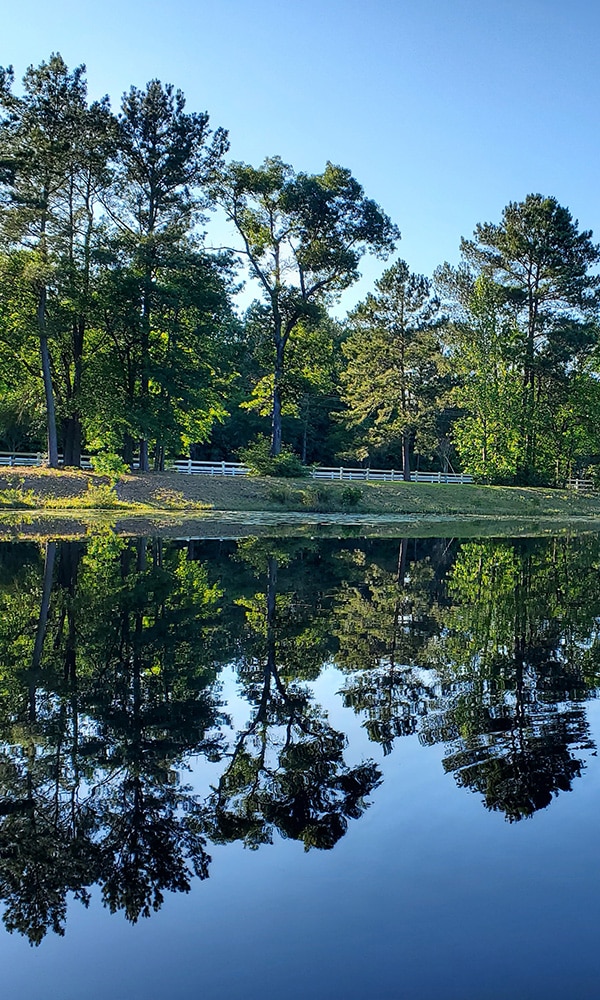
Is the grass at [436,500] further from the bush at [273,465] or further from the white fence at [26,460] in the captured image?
the white fence at [26,460]

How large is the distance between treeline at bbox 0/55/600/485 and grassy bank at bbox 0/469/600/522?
333 centimetres

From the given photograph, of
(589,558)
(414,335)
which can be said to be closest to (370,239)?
(414,335)

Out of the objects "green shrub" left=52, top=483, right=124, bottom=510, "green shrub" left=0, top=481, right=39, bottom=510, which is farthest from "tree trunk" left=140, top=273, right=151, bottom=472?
"green shrub" left=0, top=481, right=39, bottom=510

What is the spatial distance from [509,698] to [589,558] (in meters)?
15.2

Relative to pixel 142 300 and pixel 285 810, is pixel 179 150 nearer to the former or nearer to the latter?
pixel 142 300

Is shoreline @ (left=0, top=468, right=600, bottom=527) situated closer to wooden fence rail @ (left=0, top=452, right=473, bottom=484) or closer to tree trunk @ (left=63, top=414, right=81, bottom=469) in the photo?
wooden fence rail @ (left=0, top=452, right=473, bottom=484)

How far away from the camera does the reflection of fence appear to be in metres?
55.5

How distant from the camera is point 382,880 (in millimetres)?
3949

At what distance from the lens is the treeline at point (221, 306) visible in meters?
36.4

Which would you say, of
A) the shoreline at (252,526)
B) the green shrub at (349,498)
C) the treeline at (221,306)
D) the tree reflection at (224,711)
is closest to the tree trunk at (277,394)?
the treeline at (221,306)

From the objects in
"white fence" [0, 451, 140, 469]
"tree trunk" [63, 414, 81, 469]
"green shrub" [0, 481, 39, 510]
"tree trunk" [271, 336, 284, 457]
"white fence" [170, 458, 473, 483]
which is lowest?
"green shrub" [0, 481, 39, 510]

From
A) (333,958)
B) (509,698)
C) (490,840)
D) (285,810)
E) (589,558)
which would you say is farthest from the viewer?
(589,558)

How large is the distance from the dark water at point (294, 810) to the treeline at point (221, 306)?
99.2ft

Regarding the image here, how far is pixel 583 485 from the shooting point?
57.8 m
